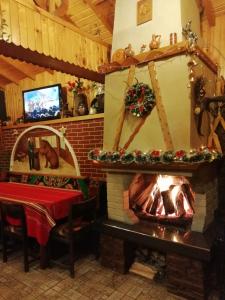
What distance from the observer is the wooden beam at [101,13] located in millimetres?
3270

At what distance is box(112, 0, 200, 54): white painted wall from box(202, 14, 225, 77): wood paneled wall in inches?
11.6

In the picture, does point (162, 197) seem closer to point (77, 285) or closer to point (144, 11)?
point (77, 285)

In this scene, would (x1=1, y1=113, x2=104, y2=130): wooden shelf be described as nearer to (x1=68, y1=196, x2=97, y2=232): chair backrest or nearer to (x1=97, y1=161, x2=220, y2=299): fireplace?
(x1=97, y1=161, x2=220, y2=299): fireplace

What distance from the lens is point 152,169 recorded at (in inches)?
95.6

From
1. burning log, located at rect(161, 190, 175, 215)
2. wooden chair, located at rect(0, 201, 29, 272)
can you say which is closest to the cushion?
wooden chair, located at rect(0, 201, 29, 272)

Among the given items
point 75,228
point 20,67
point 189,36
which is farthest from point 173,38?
point 20,67

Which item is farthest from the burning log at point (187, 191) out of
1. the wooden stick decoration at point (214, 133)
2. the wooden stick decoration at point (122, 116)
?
the wooden stick decoration at point (122, 116)

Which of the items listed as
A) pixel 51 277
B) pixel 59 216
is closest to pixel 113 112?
pixel 59 216

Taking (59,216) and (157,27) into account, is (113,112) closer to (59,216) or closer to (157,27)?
(157,27)

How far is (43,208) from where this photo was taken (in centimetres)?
284

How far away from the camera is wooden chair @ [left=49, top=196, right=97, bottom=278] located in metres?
2.62

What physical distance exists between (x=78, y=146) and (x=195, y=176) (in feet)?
6.48

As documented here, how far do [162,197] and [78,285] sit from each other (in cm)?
131

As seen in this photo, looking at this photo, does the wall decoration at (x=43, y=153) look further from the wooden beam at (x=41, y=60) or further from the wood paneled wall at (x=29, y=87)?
the wooden beam at (x=41, y=60)
